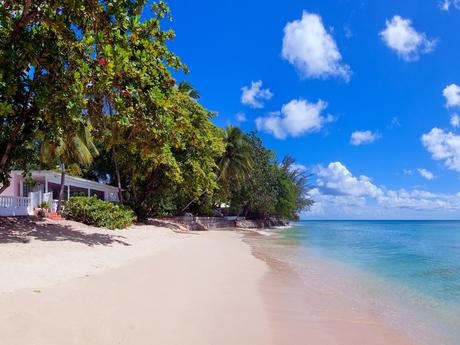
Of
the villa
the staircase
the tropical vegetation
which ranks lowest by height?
the staircase

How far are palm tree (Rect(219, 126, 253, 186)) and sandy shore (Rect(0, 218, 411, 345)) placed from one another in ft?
81.8

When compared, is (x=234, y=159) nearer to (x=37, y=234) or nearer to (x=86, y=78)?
(x=37, y=234)

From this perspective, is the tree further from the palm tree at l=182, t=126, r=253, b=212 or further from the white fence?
the palm tree at l=182, t=126, r=253, b=212

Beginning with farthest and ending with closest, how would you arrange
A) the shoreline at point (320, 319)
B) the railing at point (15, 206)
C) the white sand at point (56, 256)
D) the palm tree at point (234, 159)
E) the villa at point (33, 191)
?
the palm tree at point (234, 159) → the villa at point (33, 191) → the railing at point (15, 206) → the white sand at point (56, 256) → the shoreline at point (320, 319)

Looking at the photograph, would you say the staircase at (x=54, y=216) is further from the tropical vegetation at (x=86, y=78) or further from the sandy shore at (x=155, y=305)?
the sandy shore at (x=155, y=305)

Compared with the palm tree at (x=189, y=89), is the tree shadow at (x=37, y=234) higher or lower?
lower

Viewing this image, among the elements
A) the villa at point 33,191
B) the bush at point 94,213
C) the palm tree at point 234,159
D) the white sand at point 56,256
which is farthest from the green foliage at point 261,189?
the white sand at point 56,256

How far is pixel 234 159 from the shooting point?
3469 centimetres

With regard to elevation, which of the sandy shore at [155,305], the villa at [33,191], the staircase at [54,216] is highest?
the villa at [33,191]

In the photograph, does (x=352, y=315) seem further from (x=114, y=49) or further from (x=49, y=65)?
(x=49, y=65)

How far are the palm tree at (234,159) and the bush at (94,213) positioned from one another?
1657 centimetres

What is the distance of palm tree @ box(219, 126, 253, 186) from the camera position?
34406mm

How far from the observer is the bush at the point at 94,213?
55.2 feet

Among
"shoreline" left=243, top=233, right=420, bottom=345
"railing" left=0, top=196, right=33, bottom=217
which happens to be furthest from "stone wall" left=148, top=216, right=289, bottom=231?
"shoreline" left=243, top=233, right=420, bottom=345
